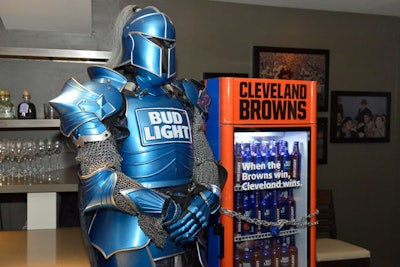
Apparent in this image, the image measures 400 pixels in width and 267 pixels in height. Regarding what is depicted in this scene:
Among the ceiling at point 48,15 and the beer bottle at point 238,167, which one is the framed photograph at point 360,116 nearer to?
the beer bottle at point 238,167

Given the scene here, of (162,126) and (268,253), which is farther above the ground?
(162,126)

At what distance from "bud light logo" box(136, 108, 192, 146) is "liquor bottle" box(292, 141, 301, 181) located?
1.12 meters

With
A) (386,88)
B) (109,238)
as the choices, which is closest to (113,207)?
(109,238)

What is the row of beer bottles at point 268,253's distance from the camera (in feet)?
9.68

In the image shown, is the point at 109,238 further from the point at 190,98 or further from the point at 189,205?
the point at 190,98

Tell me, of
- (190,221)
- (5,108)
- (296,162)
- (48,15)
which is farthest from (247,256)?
(48,15)

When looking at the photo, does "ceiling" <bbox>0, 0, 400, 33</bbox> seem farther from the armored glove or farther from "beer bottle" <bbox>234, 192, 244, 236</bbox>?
the armored glove

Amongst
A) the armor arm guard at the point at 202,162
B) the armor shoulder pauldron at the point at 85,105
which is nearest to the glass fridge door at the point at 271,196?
the armor arm guard at the point at 202,162

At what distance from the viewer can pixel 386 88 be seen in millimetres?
4516

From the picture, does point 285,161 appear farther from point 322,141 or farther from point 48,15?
point 48,15

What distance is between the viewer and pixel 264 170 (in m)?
2.89

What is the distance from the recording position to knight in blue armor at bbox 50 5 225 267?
5.93 ft

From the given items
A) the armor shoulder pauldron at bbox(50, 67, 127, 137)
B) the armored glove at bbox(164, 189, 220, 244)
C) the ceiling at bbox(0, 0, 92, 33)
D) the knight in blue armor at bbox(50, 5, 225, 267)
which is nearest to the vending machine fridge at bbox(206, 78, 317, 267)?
the knight in blue armor at bbox(50, 5, 225, 267)

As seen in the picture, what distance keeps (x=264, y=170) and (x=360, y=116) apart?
190cm
